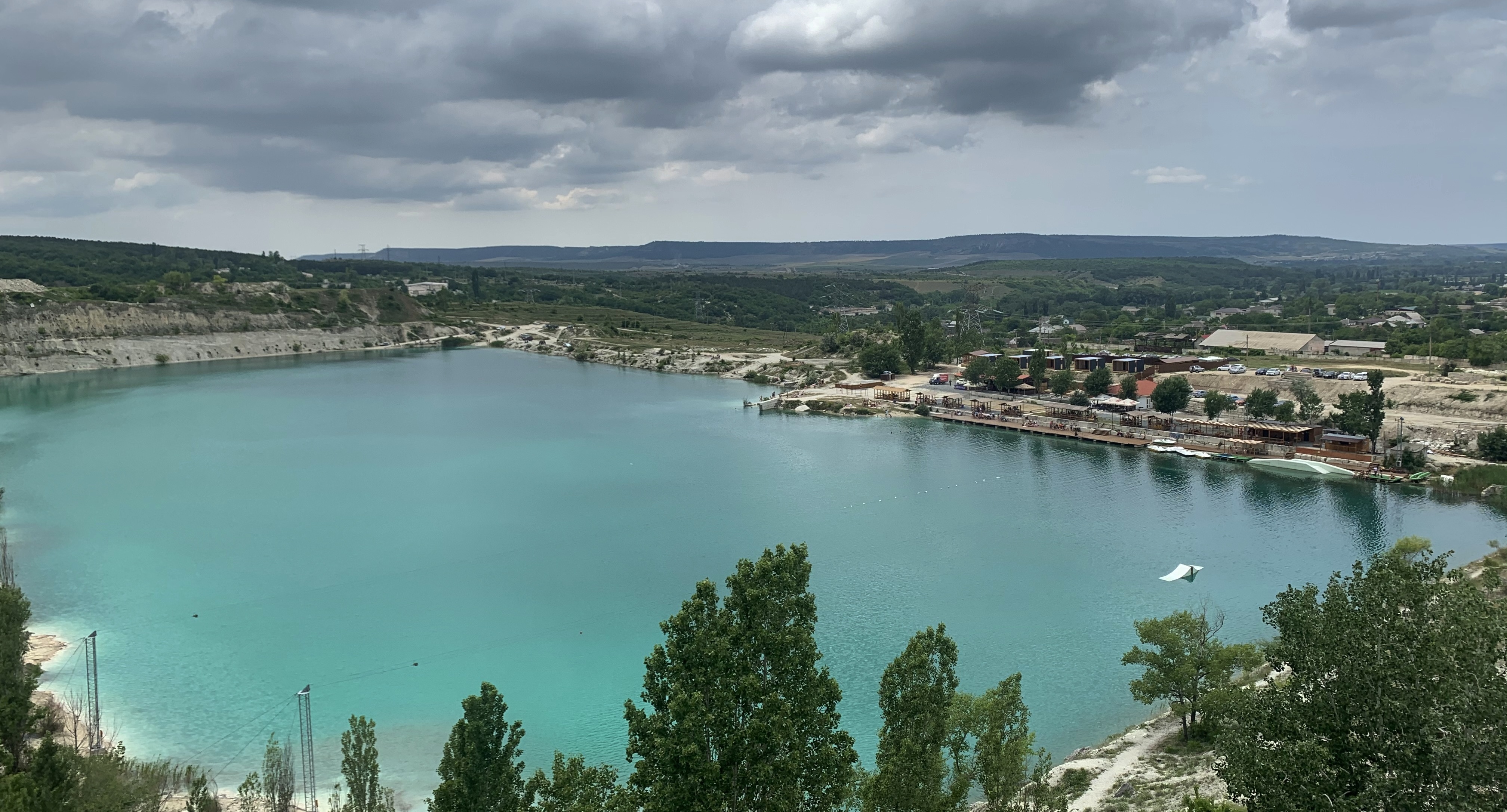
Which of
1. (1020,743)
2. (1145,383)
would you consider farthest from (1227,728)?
(1145,383)

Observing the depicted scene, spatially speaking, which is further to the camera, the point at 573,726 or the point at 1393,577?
the point at 573,726

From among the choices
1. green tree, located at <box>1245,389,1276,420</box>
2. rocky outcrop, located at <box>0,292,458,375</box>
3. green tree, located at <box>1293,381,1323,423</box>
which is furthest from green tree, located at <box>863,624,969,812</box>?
rocky outcrop, located at <box>0,292,458,375</box>

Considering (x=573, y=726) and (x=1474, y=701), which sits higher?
(x=1474, y=701)

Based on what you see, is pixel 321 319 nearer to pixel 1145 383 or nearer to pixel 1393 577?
pixel 1145 383

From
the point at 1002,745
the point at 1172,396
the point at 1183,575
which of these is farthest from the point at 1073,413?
the point at 1002,745

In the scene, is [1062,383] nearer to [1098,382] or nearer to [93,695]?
[1098,382]

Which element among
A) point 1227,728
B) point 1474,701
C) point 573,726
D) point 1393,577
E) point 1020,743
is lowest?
point 573,726

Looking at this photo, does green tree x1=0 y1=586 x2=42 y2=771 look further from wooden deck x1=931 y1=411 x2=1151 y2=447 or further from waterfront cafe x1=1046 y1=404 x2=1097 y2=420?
waterfront cafe x1=1046 y1=404 x2=1097 y2=420
